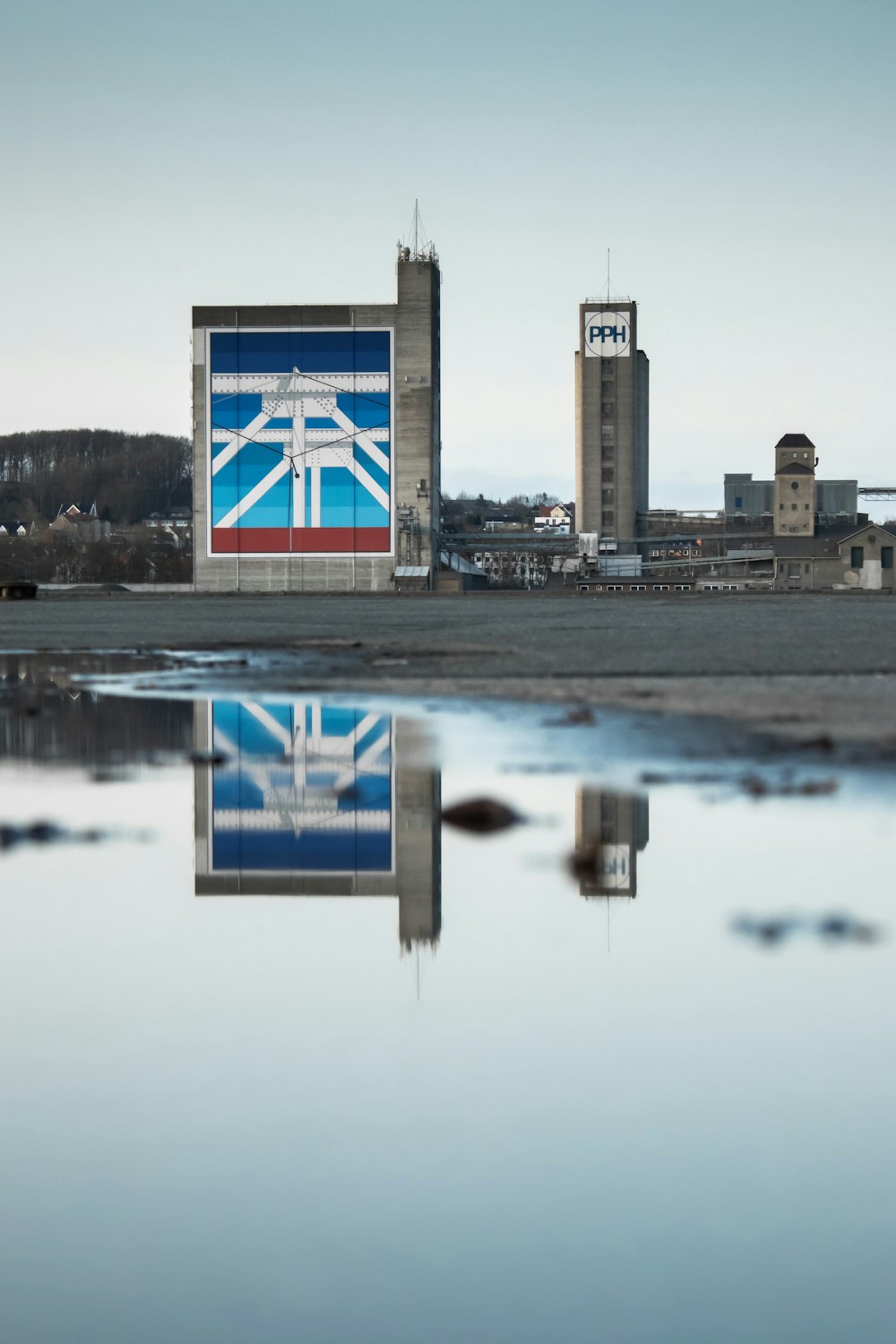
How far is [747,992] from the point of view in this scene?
2.50m

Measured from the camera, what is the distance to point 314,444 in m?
70.3

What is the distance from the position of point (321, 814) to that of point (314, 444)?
67145mm

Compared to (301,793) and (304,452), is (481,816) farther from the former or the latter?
(304,452)

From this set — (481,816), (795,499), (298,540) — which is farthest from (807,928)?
(795,499)

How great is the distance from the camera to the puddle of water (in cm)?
164

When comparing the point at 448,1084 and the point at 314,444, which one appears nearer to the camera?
the point at 448,1084

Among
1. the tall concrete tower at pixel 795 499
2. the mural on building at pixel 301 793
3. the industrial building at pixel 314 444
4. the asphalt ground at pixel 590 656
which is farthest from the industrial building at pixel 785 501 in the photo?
the mural on building at pixel 301 793

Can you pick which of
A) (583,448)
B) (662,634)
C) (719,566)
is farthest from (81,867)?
(583,448)

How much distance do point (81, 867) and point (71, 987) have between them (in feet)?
3.63

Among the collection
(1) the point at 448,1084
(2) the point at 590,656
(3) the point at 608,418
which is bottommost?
(1) the point at 448,1084

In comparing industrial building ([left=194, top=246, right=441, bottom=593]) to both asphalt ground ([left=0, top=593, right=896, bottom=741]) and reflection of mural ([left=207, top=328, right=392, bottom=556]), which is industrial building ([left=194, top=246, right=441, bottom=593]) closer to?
reflection of mural ([left=207, top=328, right=392, bottom=556])

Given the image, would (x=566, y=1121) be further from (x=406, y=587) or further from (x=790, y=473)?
(x=790, y=473)

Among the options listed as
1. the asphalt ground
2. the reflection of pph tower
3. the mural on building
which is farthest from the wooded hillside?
the mural on building

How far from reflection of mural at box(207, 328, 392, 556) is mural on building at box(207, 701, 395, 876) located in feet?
209
